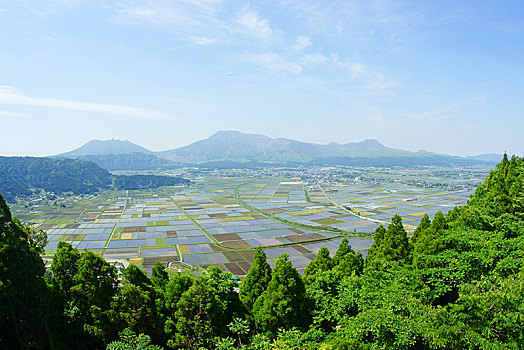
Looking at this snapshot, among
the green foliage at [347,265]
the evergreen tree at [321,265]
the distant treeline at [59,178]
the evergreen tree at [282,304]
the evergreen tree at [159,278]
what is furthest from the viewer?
the distant treeline at [59,178]

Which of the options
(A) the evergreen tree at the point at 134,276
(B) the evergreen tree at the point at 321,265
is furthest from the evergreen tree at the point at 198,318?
(B) the evergreen tree at the point at 321,265

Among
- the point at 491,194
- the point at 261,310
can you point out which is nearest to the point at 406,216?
the point at 491,194

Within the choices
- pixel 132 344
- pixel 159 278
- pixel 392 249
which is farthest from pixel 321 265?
pixel 132 344

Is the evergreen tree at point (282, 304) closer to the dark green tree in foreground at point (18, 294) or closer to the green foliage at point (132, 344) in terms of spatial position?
the green foliage at point (132, 344)

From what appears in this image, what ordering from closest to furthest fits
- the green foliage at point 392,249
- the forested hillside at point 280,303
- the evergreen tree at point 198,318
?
the forested hillside at point 280,303 → the evergreen tree at point 198,318 → the green foliage at point 392,249

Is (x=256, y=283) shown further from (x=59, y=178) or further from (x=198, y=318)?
(x=59, y=178)

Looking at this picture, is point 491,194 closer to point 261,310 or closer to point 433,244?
point 433,244
